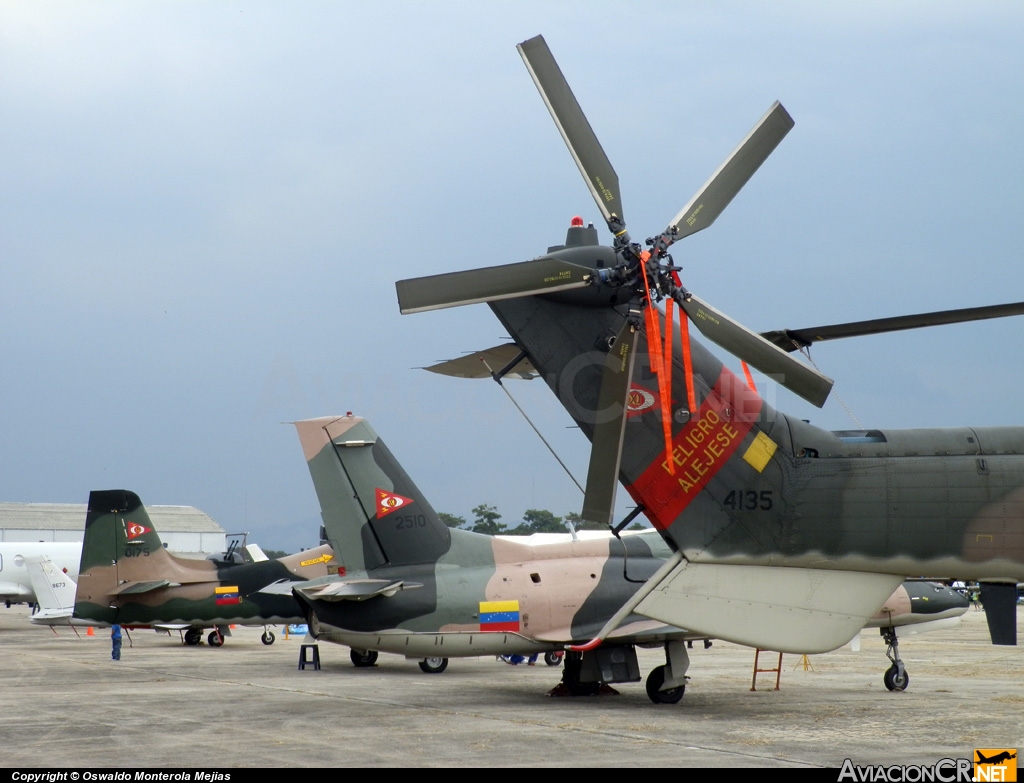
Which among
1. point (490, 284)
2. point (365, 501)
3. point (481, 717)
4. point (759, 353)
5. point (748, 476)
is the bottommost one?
point (481, 717)

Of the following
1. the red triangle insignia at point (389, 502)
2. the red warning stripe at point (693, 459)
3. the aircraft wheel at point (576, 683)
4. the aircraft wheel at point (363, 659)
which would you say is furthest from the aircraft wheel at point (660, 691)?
the aircraft wheel at point (363, 659)

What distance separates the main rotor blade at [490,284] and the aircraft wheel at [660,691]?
7646mm

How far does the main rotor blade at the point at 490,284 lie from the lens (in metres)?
10.7

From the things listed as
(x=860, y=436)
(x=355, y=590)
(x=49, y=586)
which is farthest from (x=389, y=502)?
(x=49, y=586)

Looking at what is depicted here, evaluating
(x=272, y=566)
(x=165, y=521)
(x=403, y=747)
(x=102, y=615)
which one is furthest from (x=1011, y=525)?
(x=165, y=521)

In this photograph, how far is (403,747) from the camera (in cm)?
1200

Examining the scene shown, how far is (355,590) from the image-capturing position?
59.5 ft

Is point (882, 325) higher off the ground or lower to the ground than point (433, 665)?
higher

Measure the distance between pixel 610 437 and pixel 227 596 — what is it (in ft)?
67.0

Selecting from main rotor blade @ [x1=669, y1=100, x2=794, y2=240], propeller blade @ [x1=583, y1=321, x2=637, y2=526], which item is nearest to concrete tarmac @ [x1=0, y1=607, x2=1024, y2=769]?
propeller blade @ [x1=583, y1=321, x2=637, y2=526]

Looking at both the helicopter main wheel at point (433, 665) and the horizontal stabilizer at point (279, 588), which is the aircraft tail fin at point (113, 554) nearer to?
the horizontal stabilizer at point (279, 588)

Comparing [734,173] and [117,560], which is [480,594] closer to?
[734,173]

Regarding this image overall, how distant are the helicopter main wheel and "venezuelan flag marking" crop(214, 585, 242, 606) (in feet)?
26.4

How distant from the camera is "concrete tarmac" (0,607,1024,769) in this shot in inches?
449
